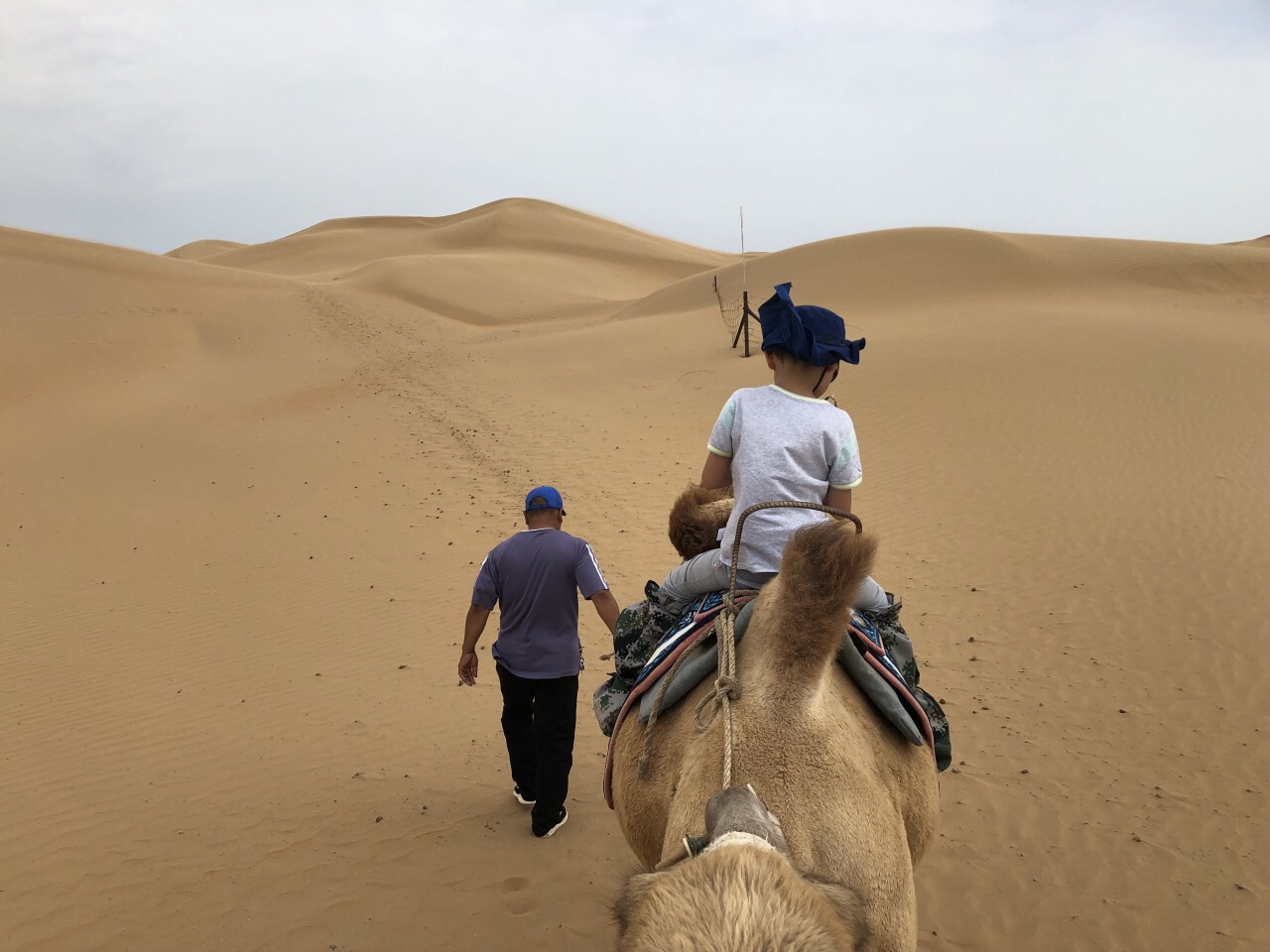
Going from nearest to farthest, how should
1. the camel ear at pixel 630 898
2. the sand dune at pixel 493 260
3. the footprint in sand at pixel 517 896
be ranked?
the camel ear at pixel 630 898 → the footprint in sand at pixel 517 896 → the sand dune at pixel 493 260

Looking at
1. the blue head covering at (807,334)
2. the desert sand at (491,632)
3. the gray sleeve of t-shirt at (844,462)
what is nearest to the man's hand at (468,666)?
the desert sand at (491,632)

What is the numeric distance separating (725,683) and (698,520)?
1.47 metres

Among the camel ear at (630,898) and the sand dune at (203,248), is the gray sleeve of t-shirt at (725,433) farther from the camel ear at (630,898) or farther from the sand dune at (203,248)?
the sand dune at (203,248)

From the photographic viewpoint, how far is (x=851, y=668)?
2.63 metres

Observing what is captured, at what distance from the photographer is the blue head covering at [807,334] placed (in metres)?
2.93

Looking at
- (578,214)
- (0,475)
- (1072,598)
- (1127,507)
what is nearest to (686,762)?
(1072,598)

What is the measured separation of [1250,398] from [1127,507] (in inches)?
219

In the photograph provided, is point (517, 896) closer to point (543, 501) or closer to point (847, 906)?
point (543, 501)

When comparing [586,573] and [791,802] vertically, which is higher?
[791,802]

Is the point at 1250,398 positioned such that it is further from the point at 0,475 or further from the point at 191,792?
the point at 0,475

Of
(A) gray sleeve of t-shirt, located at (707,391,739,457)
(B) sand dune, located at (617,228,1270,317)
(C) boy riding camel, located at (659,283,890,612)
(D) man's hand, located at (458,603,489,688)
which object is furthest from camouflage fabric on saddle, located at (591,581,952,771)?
(B) sand dune, located at (617,228,1270,317)

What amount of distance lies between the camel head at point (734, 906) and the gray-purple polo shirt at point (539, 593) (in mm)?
3405

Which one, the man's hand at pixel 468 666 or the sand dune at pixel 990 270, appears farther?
the sand dune at pixel 990 270

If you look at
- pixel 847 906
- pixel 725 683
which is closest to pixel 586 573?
pixel 725 683
